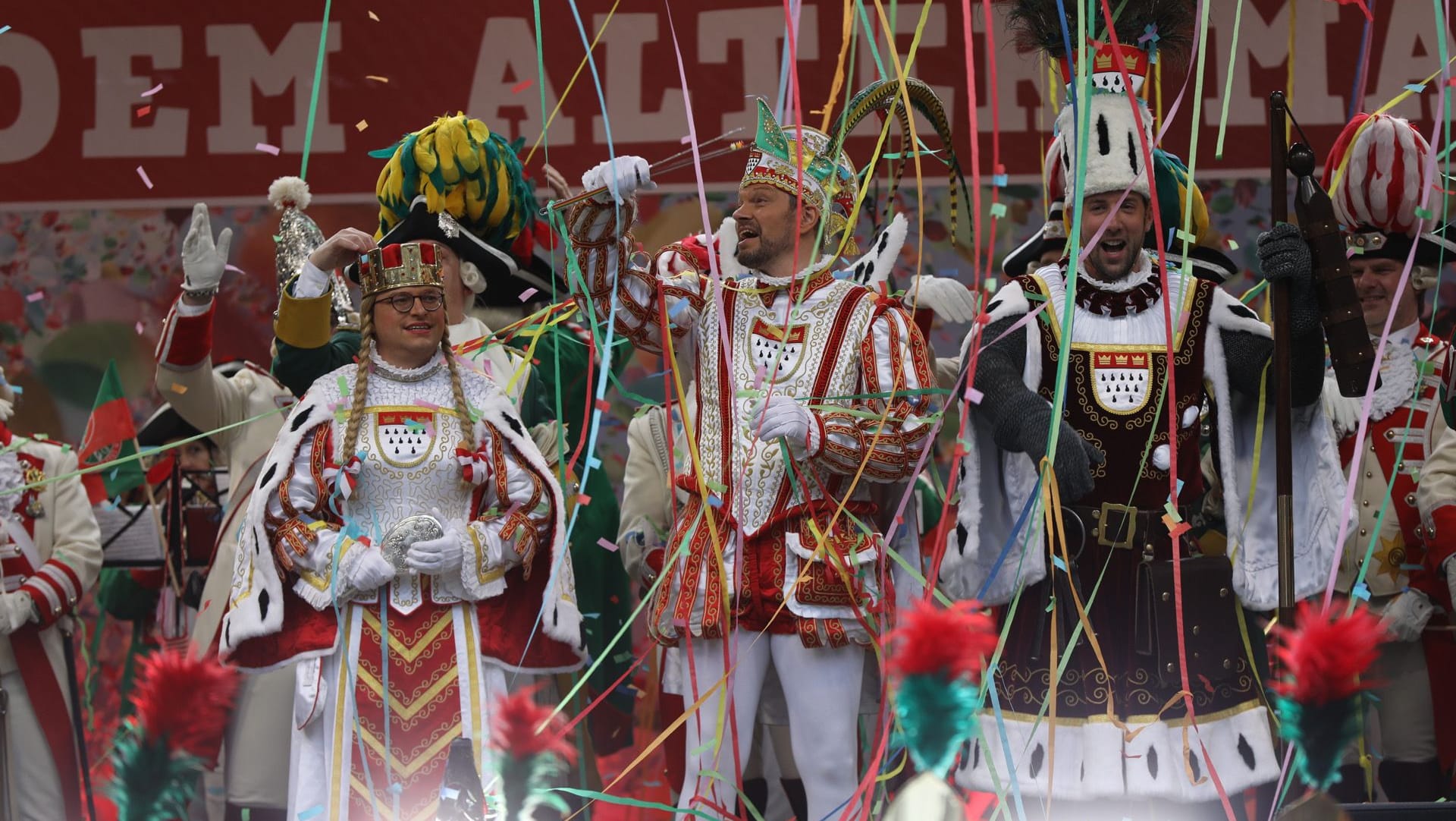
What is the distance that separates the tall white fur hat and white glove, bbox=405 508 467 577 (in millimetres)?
1555

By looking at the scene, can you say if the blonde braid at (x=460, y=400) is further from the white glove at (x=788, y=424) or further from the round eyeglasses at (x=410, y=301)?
the white glove at (x=788, y=424)

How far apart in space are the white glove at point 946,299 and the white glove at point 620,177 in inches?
41.9

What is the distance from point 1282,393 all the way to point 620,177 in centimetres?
143

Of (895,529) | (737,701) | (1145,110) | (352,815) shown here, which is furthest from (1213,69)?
(352,815)

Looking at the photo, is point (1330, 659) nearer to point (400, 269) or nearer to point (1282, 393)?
point (1282, 393)

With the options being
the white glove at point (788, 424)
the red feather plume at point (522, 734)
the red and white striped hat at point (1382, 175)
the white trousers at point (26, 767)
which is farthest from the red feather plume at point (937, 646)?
the white trousers at point (26, 767)

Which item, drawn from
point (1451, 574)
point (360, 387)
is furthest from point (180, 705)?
point (1451, 574)

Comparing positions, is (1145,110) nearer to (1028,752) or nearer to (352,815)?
(1028,752)

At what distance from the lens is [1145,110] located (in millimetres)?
4047

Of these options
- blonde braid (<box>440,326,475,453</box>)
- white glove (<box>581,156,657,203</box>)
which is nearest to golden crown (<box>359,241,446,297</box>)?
blonde braid (<box>440,326,475,453</box>)

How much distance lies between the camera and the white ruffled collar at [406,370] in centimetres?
427

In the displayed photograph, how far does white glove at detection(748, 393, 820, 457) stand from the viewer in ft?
12.5

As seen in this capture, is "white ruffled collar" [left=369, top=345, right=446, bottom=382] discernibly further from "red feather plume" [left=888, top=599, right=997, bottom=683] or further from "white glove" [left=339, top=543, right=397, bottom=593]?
"red feather plume" [left=888, top=599, right=997, bottom=683]

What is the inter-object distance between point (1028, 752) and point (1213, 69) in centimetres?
379
